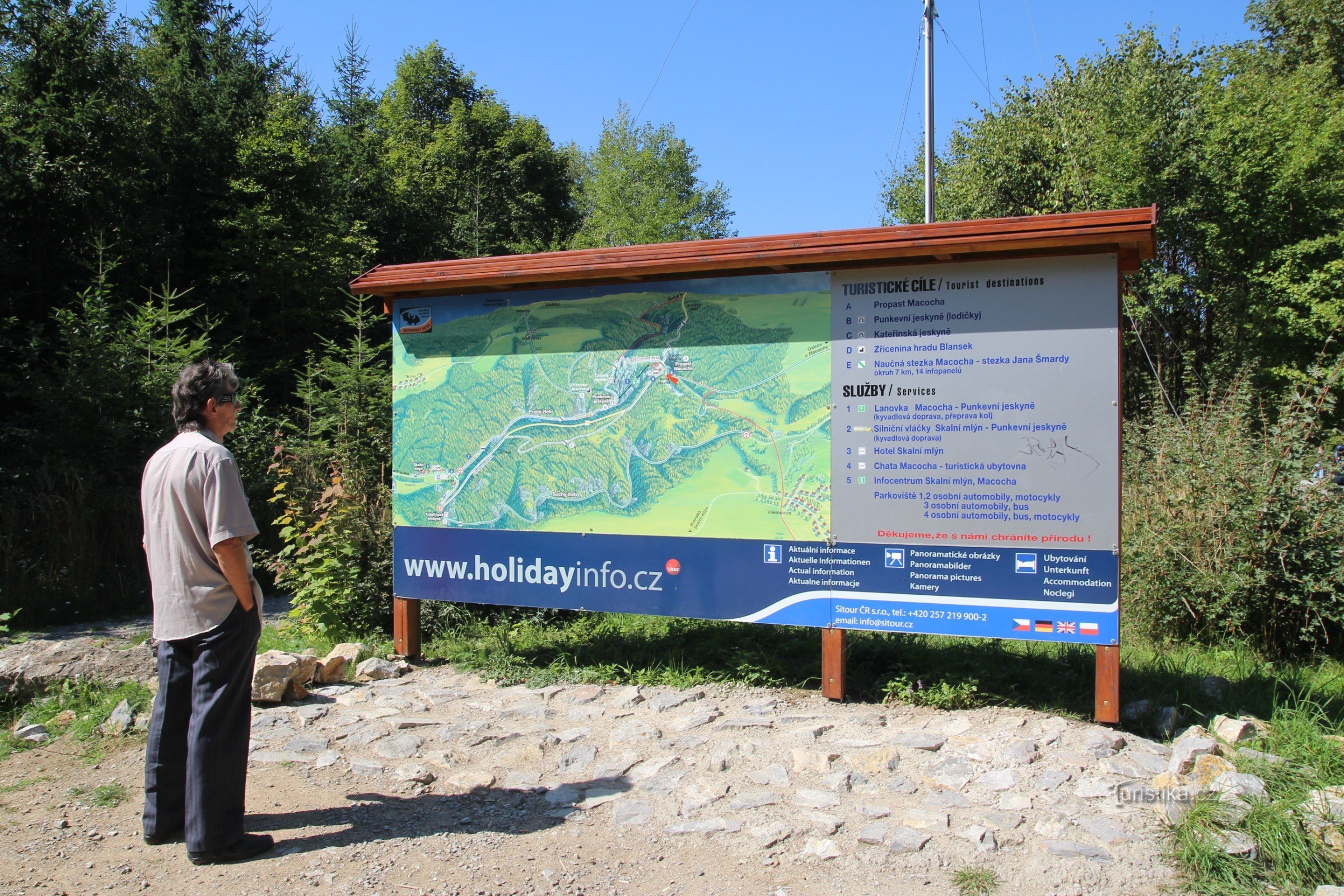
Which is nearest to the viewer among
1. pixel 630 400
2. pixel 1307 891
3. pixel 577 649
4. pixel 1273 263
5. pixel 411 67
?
pixel 1307 891

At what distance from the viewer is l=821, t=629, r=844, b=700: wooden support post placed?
550 cm

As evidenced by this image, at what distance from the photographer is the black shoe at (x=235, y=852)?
3.68 metres

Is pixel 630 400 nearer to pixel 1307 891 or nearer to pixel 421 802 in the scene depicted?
pixel 421 802

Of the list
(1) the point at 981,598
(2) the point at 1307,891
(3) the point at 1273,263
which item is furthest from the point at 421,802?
(3) the point at 1273,263

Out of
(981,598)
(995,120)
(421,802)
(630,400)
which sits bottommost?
(421,802)

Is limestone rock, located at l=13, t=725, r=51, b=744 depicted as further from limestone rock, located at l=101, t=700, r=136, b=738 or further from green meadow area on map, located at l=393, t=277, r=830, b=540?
green meadow area on map, located at l=393, t=277, r=830, b=540

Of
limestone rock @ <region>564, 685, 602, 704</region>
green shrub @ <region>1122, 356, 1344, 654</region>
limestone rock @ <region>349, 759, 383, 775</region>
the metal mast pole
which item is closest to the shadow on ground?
limestone rock @ <region>349, 759, 383, 775</region>

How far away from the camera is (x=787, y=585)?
5.55 m

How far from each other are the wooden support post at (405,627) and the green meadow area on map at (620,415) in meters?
0.62

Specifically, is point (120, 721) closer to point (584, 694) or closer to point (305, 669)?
point (305, 669)

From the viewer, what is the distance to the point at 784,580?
555 centimetres

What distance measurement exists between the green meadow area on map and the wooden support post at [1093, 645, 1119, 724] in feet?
5.29

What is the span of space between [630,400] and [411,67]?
36.9m

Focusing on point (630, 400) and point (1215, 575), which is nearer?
point (630, 400)
